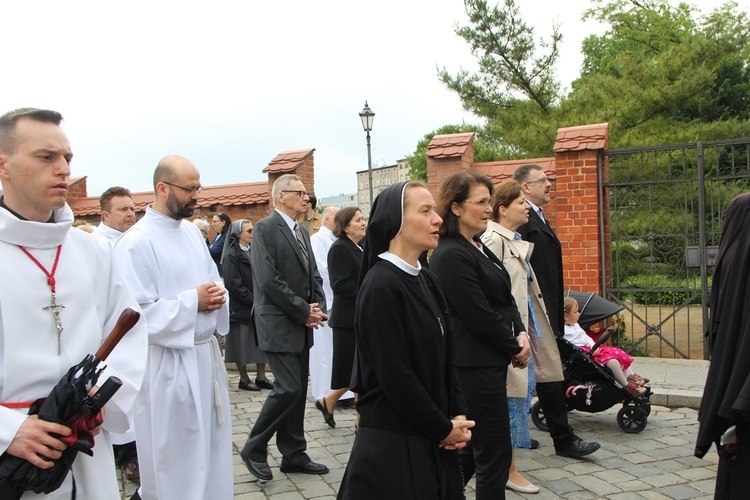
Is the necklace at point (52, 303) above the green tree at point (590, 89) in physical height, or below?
below

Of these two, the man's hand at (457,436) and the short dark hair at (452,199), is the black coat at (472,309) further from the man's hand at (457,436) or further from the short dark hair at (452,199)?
the man's hand at (457,436)

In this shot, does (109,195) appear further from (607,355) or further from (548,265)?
(607,355)

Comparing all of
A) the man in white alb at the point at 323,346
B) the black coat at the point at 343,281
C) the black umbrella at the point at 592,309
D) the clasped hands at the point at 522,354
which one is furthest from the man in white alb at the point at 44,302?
the black umbrella at the point at 592,309

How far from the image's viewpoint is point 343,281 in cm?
649

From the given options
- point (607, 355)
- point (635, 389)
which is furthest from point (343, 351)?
point (635, 389)

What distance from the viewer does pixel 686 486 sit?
478 cm

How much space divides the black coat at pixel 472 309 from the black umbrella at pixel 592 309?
2.73 m

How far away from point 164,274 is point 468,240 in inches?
73.7

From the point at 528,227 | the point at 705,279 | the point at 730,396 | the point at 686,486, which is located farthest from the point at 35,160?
the point at 705,279

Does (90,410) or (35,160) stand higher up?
(35,160)

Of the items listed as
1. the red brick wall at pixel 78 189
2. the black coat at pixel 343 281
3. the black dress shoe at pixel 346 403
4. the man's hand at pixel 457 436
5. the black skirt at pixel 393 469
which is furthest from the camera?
the red brick wall at pixel 78 189

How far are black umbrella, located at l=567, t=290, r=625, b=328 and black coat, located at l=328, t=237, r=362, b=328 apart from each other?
223 cm

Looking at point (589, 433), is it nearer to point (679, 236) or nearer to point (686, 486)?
point (686, 486)

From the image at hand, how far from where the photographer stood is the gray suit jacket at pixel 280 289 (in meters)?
5.16
